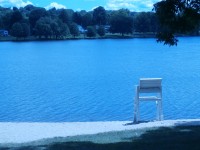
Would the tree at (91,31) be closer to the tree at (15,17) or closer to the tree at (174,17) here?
the tree at (15,17)

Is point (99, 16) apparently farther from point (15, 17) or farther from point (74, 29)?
point (15, 17)

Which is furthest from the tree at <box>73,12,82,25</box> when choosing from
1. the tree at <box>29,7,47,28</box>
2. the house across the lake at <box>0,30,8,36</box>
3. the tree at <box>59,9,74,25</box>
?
the house across the lake at <box>0,30,8,36</box>

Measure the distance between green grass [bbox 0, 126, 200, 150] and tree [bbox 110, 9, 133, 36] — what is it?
116 meters

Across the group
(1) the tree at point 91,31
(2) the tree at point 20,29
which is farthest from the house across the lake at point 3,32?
(1) the tree at point 91,31

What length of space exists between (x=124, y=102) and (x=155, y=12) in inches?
621

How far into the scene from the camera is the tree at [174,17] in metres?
9.77

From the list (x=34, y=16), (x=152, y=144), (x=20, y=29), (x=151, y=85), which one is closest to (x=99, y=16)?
(x=34, y=16)

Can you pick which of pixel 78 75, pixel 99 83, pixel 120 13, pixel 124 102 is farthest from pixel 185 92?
pixel 120 13

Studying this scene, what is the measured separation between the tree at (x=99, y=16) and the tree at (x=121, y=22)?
19.0 feet

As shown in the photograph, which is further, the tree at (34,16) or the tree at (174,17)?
the tree at (34,16)

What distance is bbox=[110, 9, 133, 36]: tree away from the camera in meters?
129

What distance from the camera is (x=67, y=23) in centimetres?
14162

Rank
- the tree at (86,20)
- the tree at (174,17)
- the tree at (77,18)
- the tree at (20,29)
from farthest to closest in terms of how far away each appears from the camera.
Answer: the tree at (77,18) < the tree at (86,20) < the tree at (20,29) < the tree at (174,17)

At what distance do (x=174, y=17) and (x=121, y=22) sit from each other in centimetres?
12023
